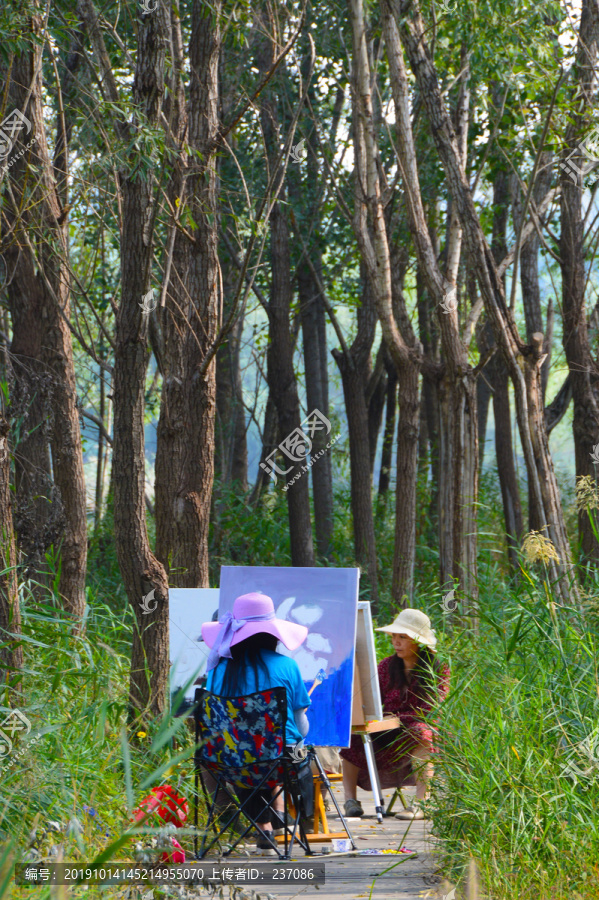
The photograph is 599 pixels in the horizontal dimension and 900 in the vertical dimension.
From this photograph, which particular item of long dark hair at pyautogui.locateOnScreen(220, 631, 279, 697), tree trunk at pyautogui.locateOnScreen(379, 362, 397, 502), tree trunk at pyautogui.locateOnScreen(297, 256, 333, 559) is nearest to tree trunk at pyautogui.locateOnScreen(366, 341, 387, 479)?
tree trunk at pyautogui.locateOnScreen(379, 362, 397, 502)

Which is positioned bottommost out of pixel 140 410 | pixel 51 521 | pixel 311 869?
pixel 311 869

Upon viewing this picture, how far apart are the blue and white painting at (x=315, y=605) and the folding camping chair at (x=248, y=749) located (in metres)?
0.97

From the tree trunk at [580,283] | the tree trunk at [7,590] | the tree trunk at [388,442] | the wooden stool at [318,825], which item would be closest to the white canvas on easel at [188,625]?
the wooden stool at [318,825]

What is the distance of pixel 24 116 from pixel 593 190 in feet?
19.8

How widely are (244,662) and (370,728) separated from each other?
47.7 inches

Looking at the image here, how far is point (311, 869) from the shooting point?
384 cm

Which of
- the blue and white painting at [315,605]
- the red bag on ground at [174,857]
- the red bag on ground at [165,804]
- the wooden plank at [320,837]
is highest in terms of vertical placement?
the blue and white painting at [315,605]

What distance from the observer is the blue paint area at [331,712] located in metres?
4.91

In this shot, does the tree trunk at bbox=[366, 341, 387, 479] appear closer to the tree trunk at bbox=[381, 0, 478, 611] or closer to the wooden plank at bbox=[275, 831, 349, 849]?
the tree trunk at bbox=[381, 0, 478, 611]

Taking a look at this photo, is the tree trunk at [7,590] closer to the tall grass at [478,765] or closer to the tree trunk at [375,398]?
the tall grass at [478,765]

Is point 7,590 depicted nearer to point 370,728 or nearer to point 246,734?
point 246,734

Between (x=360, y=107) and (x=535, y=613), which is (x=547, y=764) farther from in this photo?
(x=360, y=107)

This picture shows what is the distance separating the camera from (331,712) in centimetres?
496

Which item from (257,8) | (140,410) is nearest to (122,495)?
(140,410)
